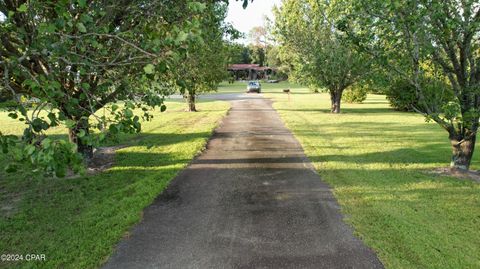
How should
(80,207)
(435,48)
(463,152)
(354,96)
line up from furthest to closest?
1. (354,96)
2. (463,152)
3. (435,48)
4. (80,207)

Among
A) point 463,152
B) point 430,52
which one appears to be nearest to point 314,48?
point 430,52

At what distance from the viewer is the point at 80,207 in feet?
→ 22.3

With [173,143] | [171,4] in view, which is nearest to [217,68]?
[173,143]

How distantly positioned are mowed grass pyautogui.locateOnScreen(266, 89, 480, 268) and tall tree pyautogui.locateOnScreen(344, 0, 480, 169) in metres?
1.62

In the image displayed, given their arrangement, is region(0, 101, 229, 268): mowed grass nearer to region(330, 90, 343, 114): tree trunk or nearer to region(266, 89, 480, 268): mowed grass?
region(266, 89, 480, 268): mowed grass

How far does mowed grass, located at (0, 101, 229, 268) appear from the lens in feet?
16.6

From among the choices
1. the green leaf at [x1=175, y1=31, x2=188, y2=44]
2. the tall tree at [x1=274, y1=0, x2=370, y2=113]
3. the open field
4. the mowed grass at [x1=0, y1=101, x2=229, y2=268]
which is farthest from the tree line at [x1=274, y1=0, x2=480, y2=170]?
the tall tree at [x1=274, y1=0, x2=370, y2=113]

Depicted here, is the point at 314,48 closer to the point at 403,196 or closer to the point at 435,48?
the point at 435,48

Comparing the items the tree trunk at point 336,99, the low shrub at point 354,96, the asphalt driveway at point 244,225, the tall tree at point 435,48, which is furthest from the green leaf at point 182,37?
the low shrub at point 354,96

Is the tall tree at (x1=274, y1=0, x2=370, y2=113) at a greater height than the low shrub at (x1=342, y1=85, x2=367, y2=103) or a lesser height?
greater

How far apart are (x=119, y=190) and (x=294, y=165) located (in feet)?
15.7

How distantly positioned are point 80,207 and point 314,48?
18.8 m

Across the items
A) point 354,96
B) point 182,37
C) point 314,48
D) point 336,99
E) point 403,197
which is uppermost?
point 314,48

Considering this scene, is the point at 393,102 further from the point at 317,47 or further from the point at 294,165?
the point at 294,165
